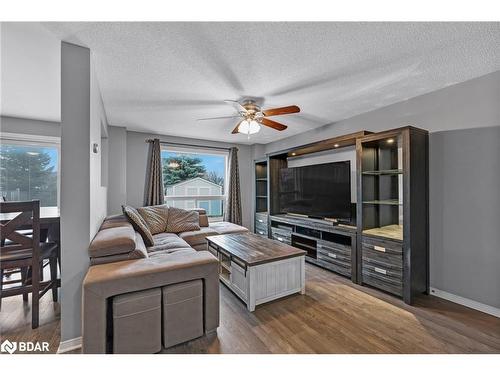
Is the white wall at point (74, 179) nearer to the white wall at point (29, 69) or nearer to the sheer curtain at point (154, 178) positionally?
the white wall at point (29, 69)

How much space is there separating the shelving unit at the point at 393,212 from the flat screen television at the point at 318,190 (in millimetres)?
369

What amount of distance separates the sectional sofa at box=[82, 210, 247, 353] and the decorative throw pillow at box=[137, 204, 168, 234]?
1.70 m

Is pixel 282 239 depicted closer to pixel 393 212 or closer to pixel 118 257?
pixel 393 212

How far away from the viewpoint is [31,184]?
141 inches

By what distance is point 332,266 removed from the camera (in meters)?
3.00

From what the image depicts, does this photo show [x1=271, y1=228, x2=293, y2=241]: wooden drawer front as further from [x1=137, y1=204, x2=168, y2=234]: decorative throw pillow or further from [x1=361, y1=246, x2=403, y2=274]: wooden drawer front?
[x1=137, y1=204, x2=168, y2=234]: decorative throw pillow

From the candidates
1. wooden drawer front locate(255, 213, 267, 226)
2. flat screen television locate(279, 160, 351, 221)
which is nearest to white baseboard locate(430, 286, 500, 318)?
flat screen television locate(279, 160, 351, 221)

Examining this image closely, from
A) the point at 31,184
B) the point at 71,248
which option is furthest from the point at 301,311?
the point at 31,184

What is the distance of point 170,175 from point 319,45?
382 centimetres

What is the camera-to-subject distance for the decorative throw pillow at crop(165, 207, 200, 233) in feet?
12.1

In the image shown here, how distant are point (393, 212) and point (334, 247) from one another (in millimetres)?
899

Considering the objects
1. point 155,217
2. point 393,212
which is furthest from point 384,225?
point 155,217

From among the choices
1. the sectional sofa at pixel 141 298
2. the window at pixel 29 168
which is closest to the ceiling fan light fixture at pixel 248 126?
the sectional sofa at pixel 141 298

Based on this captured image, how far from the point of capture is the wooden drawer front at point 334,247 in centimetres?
281
